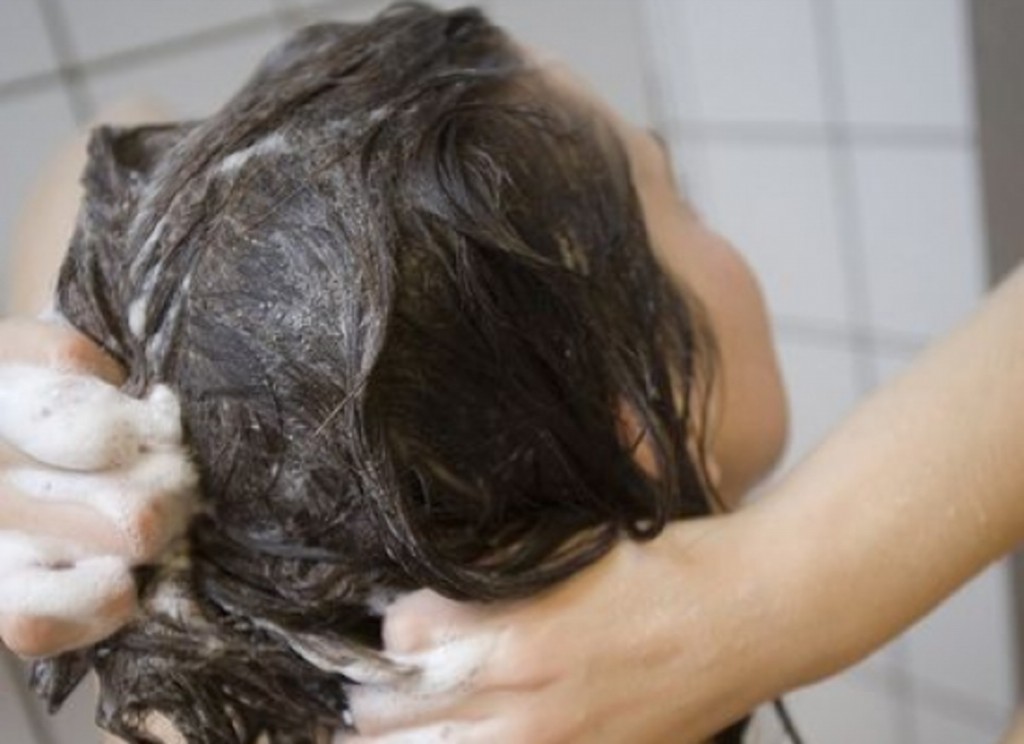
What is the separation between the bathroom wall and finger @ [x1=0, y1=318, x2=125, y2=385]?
37 cm

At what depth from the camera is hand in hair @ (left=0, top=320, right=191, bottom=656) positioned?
1.72 ft

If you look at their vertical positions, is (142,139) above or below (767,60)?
above

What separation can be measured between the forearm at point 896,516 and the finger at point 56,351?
1.26 ft

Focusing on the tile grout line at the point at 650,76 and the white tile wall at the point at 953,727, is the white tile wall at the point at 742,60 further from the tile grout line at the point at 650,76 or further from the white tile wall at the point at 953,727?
the white tile wall at the point at 953,727

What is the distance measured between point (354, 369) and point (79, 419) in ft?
0.48

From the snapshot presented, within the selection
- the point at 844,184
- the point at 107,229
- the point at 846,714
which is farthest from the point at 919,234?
the point at 107,229

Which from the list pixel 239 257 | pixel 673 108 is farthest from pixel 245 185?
pixel 673 108

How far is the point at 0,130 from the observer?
1.04m

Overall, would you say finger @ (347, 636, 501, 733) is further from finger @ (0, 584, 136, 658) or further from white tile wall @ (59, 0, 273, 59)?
white tile wall @ (59, 0, 273, 59)

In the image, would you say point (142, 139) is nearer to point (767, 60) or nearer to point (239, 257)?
point (239, 257)

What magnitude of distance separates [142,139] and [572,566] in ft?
1.43

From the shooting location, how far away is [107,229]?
2.15 feet

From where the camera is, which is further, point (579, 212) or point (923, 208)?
point (923, 208)

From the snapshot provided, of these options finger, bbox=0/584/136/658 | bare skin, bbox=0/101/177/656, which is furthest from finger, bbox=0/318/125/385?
finger, bbox=0/584/136/658
